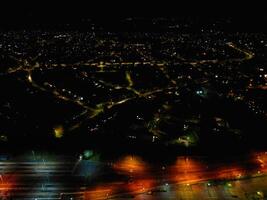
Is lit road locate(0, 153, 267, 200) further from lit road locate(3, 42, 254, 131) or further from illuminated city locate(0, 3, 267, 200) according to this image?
lit road locate(3, 42, 254, 131)

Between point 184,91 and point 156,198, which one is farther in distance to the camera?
point 184,91

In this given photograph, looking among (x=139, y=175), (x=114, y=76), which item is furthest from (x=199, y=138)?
(x=114, y=76)

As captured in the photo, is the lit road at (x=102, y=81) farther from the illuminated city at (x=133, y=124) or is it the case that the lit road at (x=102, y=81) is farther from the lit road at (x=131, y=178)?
the lit road at (x=131, y=178)

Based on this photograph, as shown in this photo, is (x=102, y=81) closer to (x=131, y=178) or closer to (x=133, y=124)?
(x=133, y=124)

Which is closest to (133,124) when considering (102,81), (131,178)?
(131,178)

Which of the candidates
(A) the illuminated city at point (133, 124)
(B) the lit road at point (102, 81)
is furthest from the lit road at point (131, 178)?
(B) the lit road at point (102, 81)

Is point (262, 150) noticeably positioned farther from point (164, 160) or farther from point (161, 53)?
point (161, 53)

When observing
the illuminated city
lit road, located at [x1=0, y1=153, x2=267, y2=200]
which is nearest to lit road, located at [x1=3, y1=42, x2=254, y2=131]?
the illuminated city

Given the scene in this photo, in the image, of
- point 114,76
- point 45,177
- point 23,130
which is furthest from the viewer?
point 114,76
